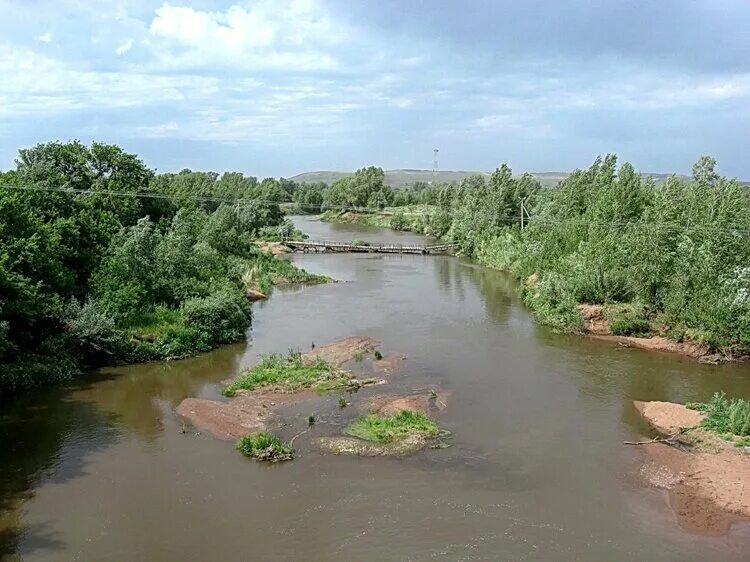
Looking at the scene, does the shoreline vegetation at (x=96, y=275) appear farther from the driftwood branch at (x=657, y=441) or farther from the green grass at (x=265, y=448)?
the driftwood branch at (x=657, y=441)

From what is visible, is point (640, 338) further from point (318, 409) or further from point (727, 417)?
point (318, 409)

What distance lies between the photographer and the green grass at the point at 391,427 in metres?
21.3

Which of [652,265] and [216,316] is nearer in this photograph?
[216,316]

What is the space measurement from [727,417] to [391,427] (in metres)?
11.1

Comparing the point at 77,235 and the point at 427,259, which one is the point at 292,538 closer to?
the point at 77,235

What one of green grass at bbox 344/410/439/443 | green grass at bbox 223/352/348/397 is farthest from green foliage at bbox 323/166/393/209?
green grass at bbox 344/410/439/443

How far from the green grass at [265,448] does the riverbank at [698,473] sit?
10532mm

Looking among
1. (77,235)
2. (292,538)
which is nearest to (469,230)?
(77,235)

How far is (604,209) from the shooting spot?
4491 cm

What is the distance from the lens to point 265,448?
65.7 ft

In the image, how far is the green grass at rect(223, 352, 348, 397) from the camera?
2602 cm

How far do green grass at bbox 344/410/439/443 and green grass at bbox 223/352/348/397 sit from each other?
12.9 feet

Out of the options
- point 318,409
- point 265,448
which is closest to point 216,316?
point 318,409

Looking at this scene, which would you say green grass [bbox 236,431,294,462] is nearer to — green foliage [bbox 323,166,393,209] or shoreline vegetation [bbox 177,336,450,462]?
shoreline vegetation [bbox 177,336,450,462]
